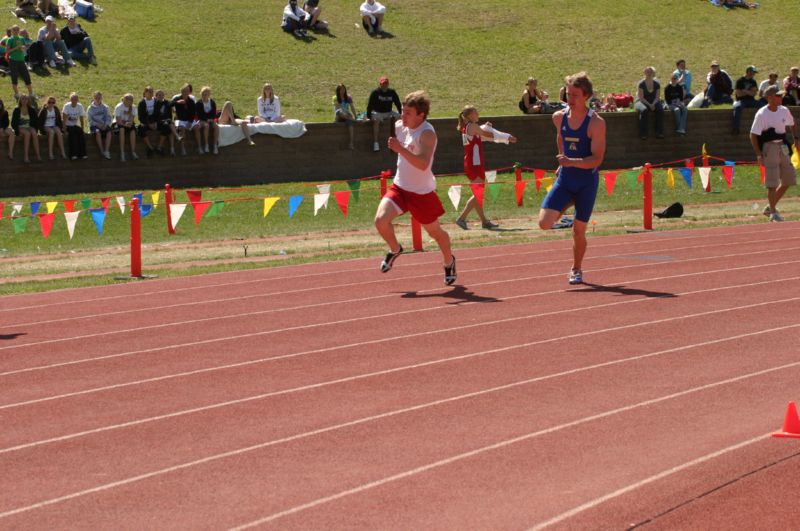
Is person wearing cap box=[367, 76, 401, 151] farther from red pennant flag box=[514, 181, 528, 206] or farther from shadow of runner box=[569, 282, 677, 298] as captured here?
shadow of runner box=[569, 282, 677, 298]

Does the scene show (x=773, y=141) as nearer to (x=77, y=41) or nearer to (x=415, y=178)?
(x=415, y=178)

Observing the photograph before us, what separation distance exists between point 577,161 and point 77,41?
19.9m

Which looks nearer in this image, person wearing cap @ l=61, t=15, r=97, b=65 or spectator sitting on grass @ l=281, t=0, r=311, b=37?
person wearing cap @ l=61, t=15, r=97, b=65

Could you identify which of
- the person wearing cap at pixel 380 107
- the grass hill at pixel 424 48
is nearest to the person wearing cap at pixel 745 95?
the grass hill at pixel 424 48

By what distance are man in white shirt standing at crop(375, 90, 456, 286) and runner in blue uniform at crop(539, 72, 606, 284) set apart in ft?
3.47

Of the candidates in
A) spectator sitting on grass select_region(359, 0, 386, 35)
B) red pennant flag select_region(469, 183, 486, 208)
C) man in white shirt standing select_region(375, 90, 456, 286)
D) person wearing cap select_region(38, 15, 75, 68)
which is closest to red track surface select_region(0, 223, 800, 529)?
man in white shirt standing select_region(375, 90, 456, 286)

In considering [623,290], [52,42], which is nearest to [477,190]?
[623,290]

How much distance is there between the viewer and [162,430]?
25.1 ft

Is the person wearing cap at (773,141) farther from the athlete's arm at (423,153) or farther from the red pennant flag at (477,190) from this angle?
the athlete's arm at (423,153)

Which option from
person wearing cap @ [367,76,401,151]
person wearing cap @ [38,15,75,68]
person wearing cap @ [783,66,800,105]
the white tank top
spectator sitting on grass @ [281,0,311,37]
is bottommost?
the white tank top

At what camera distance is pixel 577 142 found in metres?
12.8

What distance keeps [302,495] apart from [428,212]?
22.5 feet

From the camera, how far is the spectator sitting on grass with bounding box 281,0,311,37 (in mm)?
35588

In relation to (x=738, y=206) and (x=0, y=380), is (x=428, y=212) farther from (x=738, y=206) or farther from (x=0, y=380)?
(x=738, y=206)
